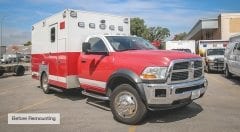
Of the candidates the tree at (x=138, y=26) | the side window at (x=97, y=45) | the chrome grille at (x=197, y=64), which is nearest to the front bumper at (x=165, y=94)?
the chrome grille at (x=197, y=64)

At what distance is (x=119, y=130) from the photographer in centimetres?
706

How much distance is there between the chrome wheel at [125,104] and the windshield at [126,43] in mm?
1455

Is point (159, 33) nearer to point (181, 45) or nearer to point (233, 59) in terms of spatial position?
point (181, 45)

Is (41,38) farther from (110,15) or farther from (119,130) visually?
(119,130)

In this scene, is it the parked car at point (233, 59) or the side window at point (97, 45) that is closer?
the side window at point (97, 45)

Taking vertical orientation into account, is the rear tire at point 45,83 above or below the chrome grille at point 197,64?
below

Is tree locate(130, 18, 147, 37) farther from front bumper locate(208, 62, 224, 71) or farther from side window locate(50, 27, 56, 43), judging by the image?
side window locate(50, 27, 56, 43)

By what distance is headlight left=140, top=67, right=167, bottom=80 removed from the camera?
700 centimetres

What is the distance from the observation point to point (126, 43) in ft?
29.5

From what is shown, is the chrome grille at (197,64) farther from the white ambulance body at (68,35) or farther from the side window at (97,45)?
the white ambulance body at (68,35)

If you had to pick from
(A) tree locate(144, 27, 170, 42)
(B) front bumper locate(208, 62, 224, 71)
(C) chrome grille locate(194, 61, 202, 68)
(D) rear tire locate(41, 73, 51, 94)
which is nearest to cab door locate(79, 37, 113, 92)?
(C) chrome grille locate(194, 61, 202, 68)

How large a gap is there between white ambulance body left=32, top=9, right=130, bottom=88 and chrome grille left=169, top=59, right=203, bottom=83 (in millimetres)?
4130

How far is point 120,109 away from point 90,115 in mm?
1179

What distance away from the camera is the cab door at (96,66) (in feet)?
27.8
